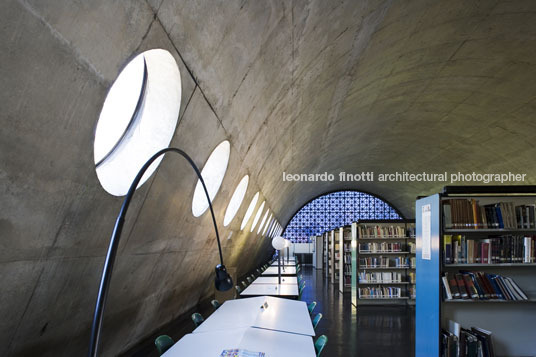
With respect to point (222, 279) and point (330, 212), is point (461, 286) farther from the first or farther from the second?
point (330, 212)

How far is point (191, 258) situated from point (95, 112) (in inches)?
180

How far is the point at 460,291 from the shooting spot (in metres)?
4.52

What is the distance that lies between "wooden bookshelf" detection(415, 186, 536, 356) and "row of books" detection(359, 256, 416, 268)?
605 cm

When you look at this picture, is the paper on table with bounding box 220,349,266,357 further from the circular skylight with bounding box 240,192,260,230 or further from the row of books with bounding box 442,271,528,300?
the circular skylight with bounding box 240,192,260,230

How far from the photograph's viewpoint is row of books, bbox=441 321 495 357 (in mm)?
4312

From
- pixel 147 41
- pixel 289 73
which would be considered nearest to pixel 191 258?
pixel 289 73

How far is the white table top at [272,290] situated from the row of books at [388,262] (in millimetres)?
3181

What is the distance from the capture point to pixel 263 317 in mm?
4605

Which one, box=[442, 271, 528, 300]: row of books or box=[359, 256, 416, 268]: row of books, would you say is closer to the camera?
box=[442, 271, 528, 300]: row of books

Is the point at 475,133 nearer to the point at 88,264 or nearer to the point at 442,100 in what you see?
the point at 442,100

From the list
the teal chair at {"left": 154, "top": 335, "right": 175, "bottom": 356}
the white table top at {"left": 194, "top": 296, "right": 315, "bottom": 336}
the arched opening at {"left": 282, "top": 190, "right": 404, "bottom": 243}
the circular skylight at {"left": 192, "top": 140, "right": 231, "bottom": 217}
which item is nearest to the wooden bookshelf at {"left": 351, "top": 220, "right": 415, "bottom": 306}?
the white table top at {"left": 194, "top": 296, "right": 315, "bottom": 336}

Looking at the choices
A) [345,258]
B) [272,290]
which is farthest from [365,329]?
[345,258]

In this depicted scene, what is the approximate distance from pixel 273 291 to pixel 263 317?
2955 mm

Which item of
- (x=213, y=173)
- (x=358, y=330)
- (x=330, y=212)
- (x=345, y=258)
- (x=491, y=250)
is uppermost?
(x=330, y=212)
